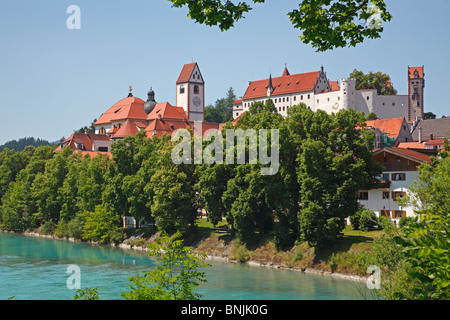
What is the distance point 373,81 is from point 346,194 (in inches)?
3380

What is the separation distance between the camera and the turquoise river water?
32938 millimetres

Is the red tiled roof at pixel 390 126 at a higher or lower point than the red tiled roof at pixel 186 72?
lower

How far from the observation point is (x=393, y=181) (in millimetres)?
46562

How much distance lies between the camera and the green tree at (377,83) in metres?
122

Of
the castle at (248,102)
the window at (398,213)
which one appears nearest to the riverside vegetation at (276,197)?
the window at (398,213)

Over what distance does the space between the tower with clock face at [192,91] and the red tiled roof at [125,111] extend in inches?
369

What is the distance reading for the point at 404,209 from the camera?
4544cm

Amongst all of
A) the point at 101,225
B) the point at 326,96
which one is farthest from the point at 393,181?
the point at 326,96

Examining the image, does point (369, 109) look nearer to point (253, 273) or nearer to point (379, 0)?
point (253, 273)

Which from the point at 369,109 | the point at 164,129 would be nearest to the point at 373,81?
the point at 369,109

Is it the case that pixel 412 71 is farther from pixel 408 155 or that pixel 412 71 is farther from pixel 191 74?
pixel 408 155

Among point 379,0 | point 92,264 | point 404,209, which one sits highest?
point 379,0

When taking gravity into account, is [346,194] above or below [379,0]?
below

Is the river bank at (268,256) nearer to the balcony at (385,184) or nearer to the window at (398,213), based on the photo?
the window at (398,213)
